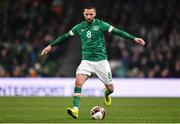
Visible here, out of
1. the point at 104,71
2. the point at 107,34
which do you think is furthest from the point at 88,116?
the point at 107,34

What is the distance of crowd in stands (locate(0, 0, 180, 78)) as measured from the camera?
2714 cm

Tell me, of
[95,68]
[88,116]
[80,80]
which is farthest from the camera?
[88,116]

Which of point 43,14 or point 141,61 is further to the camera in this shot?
point 43,14

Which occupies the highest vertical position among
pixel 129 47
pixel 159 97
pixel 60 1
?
pixel 60 1

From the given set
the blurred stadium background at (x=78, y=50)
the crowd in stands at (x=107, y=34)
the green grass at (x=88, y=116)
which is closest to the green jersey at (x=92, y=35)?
the green grass at (x=88, y=116)

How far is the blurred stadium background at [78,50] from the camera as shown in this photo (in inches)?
1009

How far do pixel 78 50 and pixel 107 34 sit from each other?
4.79 ft

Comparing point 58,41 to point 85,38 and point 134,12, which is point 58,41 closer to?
point 85,38

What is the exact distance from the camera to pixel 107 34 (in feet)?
94.8

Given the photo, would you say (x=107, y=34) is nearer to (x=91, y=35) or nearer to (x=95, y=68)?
(x=95, y=68)

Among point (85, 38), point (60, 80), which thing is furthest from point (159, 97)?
point (85, 38)

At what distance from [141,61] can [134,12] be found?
3065 mm

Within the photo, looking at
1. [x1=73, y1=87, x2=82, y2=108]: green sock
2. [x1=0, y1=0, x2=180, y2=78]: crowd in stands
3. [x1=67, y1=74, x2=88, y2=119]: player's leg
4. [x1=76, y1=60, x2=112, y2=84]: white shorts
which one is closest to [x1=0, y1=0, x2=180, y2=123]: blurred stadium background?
[x1=0, y1=0, x2=180, y2=78]: crowd in stands

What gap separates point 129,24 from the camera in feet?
95.1
